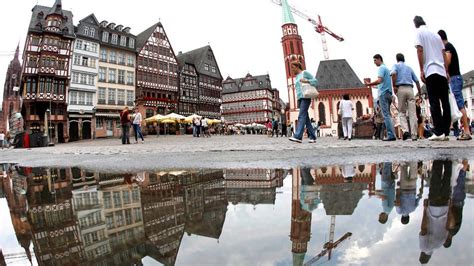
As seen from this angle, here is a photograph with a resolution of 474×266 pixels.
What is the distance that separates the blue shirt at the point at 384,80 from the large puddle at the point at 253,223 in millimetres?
5737

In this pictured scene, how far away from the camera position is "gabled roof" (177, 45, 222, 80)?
57.7 meters

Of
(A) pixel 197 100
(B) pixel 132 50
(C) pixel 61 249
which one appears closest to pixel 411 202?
(C) pixel 61 249

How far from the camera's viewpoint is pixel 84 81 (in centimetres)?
3869

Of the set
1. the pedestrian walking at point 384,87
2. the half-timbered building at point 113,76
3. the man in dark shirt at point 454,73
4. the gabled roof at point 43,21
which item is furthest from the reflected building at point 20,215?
the half-timbered building at point 113,76

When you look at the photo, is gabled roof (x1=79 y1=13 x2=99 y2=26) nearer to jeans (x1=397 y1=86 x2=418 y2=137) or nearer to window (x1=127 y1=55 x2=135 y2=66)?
window (x1=127 y1=55 x2=135 y2=66)

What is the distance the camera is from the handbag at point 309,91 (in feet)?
24.2

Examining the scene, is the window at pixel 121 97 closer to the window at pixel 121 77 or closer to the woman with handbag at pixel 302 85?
the window at pixel 121 77

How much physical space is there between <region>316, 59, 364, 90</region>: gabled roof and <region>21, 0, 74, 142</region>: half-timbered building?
38372 mm

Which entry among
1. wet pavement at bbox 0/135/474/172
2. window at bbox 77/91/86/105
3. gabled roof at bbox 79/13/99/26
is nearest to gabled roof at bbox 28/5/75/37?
gabled roof at bbox 79/13/99/26

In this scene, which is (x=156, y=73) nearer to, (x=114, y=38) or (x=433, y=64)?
(x=114, y=38)

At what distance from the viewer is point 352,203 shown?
4.77ft

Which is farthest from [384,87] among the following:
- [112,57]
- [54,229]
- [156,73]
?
[156,73]

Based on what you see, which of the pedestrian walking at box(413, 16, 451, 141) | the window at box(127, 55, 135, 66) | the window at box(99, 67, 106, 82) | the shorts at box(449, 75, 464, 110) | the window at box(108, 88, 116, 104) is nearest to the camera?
the pedestrian walking at box(413, 16, 451, 141)

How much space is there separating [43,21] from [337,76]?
43.5 metres
